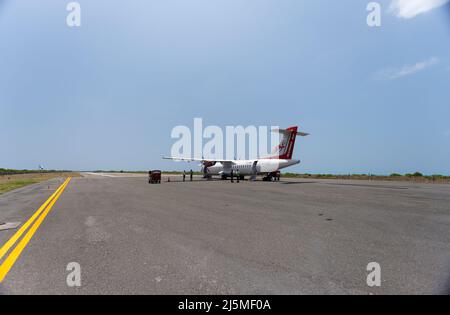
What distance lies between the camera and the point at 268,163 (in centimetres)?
3531

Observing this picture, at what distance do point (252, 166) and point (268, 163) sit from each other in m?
3.77

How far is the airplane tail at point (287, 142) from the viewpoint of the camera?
32750 millimetres

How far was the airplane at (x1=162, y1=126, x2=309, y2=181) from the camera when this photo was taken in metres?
33.2

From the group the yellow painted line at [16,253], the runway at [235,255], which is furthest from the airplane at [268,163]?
the yellow painted line at [16,253]

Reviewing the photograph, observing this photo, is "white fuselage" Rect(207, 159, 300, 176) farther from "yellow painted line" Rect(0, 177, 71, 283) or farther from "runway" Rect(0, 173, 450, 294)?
"yellow painted line" Rect(0, 177, 71, 283)

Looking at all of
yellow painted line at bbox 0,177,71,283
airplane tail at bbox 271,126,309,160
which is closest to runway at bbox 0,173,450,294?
yellow painted line at bbox 0,177,71,283

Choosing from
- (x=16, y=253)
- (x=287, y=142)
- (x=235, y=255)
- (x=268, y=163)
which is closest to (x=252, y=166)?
(x=268, y=163)

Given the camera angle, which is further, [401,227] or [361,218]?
[361,218]

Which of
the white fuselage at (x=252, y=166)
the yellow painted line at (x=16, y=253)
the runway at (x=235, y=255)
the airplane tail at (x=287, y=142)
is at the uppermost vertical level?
the airplane tail at (x=287, y=142)

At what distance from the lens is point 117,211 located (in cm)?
979

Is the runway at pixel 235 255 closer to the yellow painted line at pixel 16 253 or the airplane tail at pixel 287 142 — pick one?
the yellow painted line at pixel 16 253
